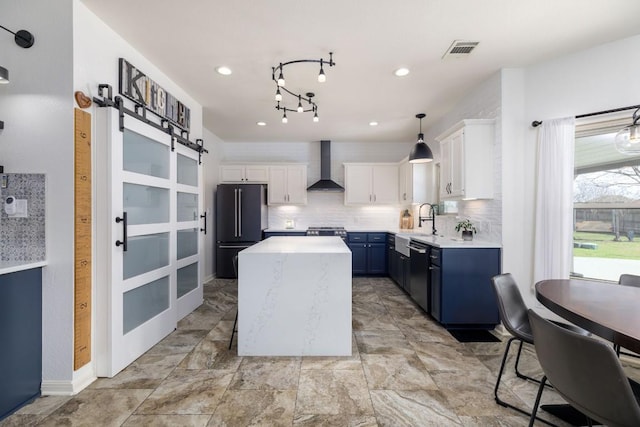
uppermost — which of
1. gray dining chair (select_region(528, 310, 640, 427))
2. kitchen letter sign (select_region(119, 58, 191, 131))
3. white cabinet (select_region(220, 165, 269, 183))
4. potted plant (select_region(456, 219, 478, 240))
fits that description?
kitchen letter sign (select_region(119, 58, 191, 131))

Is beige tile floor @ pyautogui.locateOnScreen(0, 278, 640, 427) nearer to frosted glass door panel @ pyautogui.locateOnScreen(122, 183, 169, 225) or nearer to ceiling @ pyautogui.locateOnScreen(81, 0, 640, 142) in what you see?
frosted glass door panel @ pyautogui.locateOnScreen(122, 183, 169, 225)

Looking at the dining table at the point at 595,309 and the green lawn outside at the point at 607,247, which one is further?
the green lawn outside at the point at 607,247

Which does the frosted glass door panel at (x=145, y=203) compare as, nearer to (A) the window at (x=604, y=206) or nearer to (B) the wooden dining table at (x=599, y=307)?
(B) the wooden dining table at (x=599, y=307)

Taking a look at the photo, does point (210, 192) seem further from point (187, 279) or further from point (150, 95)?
point (150, 95)

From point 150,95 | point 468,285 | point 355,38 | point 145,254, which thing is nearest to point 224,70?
point 150,95

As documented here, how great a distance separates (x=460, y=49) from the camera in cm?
260

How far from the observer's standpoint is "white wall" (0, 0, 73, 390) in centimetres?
197

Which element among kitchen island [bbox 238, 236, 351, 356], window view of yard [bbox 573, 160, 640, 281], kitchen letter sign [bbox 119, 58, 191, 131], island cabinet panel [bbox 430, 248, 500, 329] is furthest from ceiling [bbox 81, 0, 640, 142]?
island cabinet panel [bbox 430, 248, 500, 329]

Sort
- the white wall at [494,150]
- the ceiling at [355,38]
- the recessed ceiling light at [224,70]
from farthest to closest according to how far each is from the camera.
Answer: the white wall at [494,150]
the recessed ceiling light at [224,70]
the ceiling at [355,38]

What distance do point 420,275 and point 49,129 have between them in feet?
12.6

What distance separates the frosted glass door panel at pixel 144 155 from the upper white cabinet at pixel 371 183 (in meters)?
3.63

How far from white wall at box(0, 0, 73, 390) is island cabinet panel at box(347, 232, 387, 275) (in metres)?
4.31

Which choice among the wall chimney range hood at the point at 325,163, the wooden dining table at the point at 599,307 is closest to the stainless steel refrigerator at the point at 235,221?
the wall chimney range hood at the point at 325,163

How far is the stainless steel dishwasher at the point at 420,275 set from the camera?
342 cm
